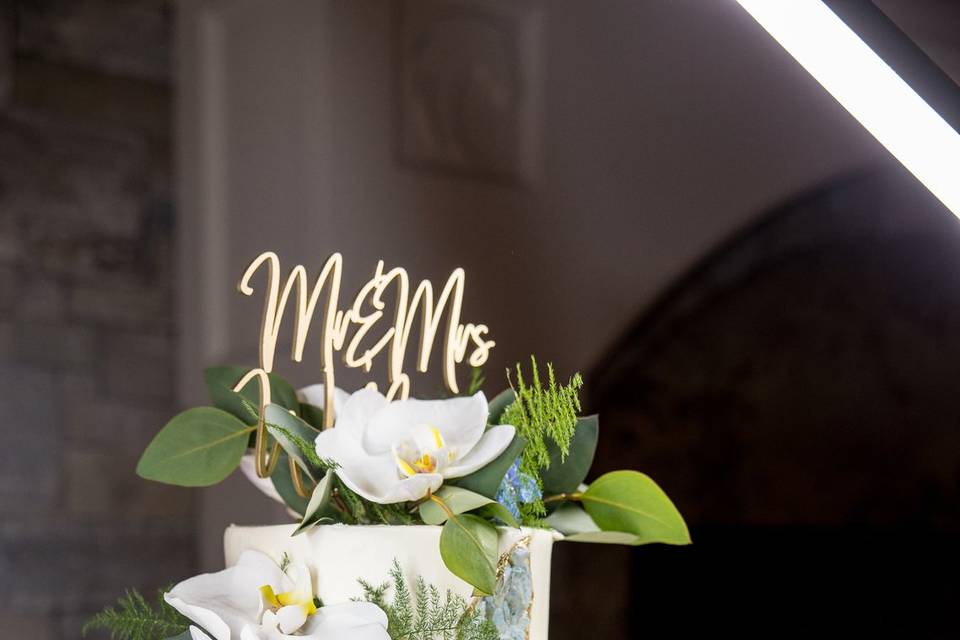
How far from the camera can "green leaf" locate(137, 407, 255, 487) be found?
53cm

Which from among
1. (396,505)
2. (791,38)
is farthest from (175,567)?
(791,38)

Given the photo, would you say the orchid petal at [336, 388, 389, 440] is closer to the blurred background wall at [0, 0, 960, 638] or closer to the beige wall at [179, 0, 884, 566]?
the blurred background wall at [0, 0, 960, 638]

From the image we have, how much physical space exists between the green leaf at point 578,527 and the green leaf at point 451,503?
69 millimetres

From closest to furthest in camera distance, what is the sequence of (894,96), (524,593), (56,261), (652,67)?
(894,96) → (524,593) → (652,67) → (56,261)

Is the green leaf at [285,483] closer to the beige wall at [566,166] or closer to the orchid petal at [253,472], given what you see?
the orchid petal at [253,472]

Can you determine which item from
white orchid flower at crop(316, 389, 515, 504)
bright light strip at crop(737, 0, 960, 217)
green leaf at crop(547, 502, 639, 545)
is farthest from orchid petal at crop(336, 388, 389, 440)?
bright light strip at crop(737, 0, 960, 217)

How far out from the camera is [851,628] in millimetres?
1548

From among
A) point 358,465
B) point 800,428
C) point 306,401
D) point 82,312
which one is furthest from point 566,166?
point 358,465

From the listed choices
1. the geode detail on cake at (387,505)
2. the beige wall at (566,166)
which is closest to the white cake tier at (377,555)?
the geode detail on cake at (387,505)

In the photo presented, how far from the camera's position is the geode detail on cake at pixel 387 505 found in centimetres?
47

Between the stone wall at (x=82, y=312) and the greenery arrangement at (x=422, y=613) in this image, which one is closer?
the greenery arrangement at (x=422, y=613)

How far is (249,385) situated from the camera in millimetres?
560

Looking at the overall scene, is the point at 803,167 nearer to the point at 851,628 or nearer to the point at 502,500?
the point at 851,628

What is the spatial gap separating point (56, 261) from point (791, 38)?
70.4 inches
